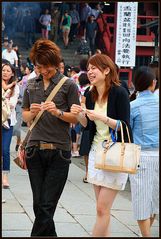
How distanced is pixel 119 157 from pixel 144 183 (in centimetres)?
86

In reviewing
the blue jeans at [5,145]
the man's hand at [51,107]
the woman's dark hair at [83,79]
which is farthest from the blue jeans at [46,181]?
the woman's dark hair at [83,79]

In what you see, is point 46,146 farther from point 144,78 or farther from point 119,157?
point 144,78

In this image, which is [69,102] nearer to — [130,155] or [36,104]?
[36,104]

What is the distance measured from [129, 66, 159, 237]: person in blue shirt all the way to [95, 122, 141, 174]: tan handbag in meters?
0.74

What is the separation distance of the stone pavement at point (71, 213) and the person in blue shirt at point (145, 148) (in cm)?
58

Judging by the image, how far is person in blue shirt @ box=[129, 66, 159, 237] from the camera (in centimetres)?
555

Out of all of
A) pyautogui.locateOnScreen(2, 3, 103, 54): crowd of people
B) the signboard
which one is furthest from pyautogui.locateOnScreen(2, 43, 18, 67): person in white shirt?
the signboard

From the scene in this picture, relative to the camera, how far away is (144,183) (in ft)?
18.3

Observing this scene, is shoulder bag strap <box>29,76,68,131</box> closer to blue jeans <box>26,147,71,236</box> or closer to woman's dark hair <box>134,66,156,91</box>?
blue jeans <box>26,147,71,236</box>

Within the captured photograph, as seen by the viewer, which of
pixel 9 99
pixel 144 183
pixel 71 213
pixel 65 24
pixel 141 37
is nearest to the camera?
pixel 144 183

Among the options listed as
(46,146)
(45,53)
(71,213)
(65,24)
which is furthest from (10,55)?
(46,146)

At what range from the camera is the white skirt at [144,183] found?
5551 mm

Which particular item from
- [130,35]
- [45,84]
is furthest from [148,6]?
[45,84]

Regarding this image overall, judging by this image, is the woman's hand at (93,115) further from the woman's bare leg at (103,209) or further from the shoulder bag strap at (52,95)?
the woman's bare leg at (103,209)
